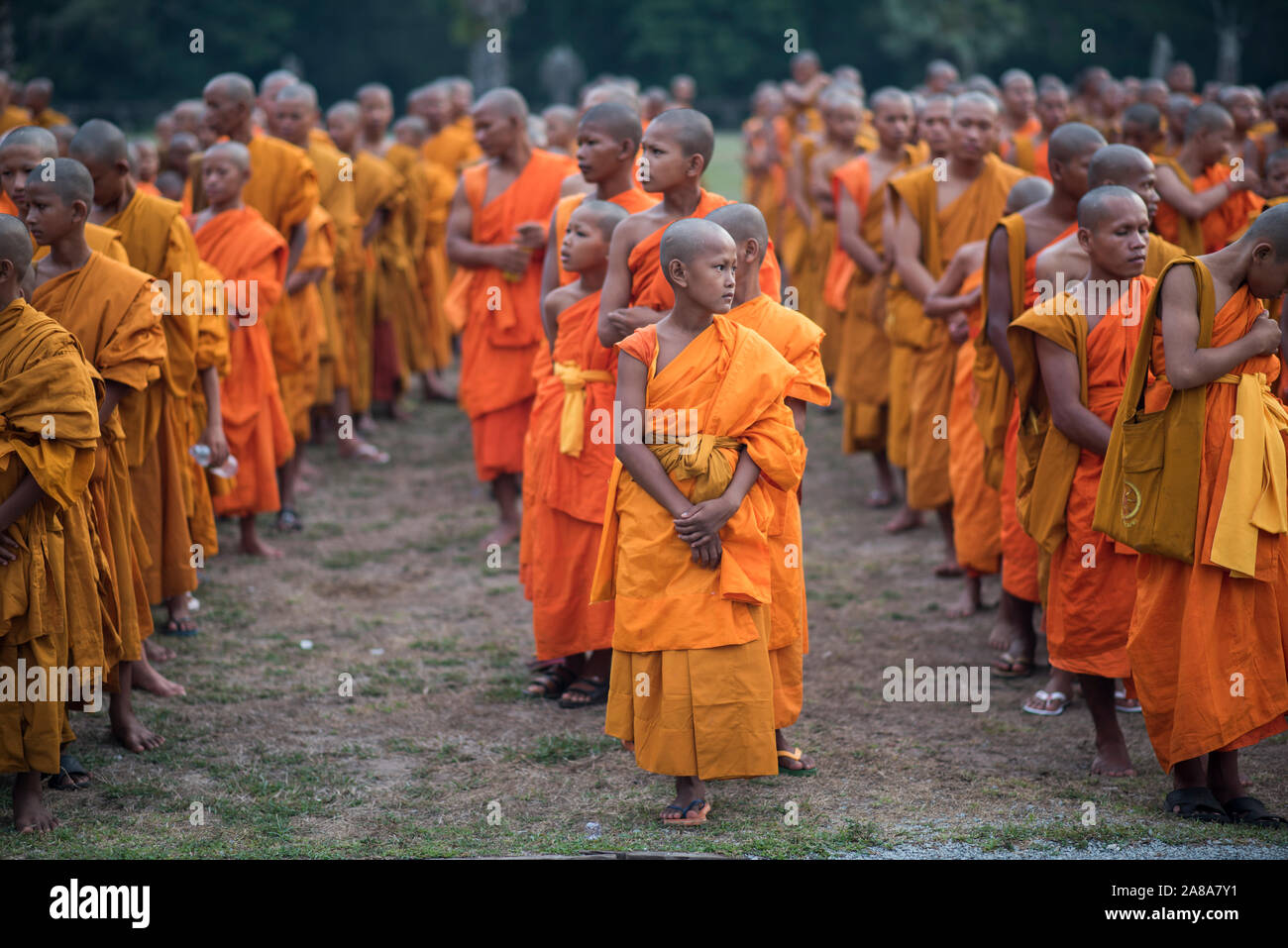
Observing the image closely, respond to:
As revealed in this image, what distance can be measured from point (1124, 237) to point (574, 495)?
7.40 ft

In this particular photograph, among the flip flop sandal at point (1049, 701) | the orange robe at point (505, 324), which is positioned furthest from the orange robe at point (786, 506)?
the orange robe at point (505, 324)

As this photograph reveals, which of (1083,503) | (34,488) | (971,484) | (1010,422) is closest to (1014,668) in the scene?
(971,484)

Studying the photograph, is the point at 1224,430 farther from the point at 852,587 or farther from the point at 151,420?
the point at 151,420

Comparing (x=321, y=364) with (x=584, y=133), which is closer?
(x=584, y=133)

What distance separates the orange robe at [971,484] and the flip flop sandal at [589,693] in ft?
5.86

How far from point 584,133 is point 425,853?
2.92m

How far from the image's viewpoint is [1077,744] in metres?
5.27

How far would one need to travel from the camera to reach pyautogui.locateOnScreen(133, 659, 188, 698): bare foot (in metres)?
5.81

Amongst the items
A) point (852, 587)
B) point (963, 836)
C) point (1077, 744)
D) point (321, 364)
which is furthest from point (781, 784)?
point (321, 364)

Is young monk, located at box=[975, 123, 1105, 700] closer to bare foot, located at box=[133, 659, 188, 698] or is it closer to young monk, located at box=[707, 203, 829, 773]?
young monk, located at box=[707, 203, 829, 773]

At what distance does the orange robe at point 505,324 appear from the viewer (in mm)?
7824

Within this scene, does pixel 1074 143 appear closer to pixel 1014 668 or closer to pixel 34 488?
pixel 1014 668

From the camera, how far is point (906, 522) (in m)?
8.45

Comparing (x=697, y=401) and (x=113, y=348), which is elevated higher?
(x=113, y=348)
